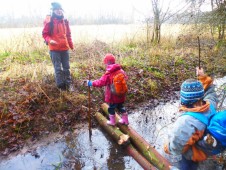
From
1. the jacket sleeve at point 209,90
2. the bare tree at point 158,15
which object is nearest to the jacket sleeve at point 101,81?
the jacket sleeve at point 209,90

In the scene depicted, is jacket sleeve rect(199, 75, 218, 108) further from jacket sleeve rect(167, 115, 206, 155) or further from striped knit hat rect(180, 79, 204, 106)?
jacket sleeve rect(167, 115, 206, 155)

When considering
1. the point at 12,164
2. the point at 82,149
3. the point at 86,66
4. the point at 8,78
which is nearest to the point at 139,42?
the point at 86,66

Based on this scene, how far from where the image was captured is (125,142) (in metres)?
4.36

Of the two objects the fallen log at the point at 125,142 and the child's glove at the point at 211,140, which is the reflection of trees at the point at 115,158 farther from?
the child's glove at the point at 211,140

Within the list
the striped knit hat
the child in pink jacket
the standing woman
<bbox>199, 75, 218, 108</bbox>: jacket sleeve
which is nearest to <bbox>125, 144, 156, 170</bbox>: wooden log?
the child in pink jacket

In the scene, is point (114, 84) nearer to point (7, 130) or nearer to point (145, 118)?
point (145, 118)

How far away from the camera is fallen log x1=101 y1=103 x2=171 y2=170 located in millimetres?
3600

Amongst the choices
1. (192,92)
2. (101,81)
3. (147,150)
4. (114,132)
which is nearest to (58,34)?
(101,81)

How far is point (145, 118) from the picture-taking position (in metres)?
5.92

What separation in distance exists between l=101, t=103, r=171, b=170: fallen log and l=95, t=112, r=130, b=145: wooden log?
0.50 feet

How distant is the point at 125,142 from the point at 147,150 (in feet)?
1.65

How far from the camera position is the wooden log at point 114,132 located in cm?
438

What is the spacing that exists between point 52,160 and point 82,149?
2.06 ft

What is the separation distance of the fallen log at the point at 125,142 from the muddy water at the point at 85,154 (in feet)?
0.61
